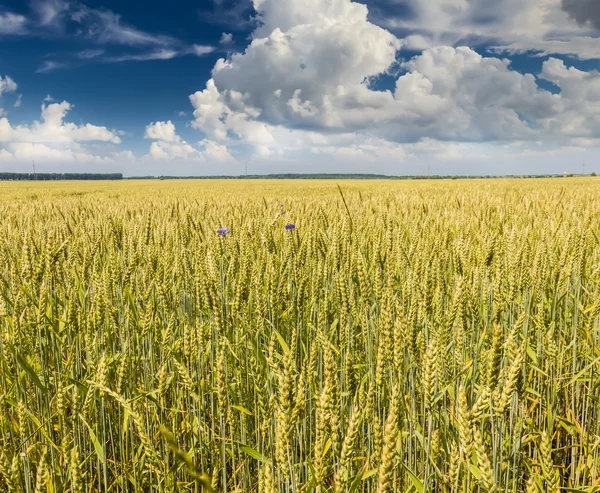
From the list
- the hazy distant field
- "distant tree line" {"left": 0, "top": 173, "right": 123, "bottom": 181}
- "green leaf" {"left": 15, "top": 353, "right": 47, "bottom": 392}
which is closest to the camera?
the hazy distant field

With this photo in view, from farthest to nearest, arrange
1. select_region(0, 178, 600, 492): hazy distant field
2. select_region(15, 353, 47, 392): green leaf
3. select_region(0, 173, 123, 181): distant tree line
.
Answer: select_region(0, 173, 123, 181): distant tree line → select_region(15, 353, 47, 392): green leaf → select_region(0, 178, 600, 492): hazy distant field

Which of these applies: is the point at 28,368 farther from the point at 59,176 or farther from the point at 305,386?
the point at 59,176

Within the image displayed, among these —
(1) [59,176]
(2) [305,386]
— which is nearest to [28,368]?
(2) [305,386]

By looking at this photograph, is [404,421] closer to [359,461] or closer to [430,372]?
[359,461]

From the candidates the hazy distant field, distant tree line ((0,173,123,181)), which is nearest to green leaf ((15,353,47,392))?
the hazy distant field

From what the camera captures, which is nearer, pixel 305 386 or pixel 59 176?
pixel 305 386

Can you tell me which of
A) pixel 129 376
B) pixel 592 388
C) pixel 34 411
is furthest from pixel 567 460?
pixel 34 411

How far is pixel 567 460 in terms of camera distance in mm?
1615

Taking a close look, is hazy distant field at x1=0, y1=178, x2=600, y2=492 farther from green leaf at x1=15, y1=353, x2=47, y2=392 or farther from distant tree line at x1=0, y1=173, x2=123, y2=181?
distant tree line at x1=0, y1=173, x2=123, y2=181

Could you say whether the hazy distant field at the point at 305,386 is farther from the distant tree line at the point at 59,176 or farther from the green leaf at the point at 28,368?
the distant tree line at the point at 59,176

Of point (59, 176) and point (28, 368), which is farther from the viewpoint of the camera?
point (59, 176)

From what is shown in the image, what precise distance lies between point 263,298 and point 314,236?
3.34 ft

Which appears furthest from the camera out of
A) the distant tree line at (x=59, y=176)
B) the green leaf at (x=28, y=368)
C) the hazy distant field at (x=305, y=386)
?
the distant tree line at (x=59, y=176)

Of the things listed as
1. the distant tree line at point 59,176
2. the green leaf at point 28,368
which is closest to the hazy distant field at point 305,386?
the green leaf at point 28,368
